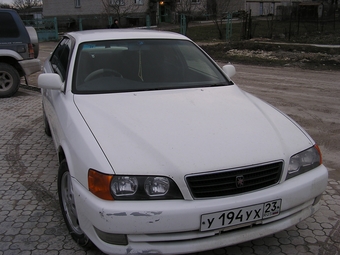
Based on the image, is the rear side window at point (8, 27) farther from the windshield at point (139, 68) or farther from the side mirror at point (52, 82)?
the side mirror at point (52, 82)

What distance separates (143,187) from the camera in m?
2.42

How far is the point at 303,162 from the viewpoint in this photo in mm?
2822

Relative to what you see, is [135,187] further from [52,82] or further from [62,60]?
[62,60]

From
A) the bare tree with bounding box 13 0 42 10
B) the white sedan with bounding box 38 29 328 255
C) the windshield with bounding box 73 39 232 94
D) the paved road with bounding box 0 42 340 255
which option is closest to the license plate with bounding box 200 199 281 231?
the white sedan with bounding box 38 29 328 255

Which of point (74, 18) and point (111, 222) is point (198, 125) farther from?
point (74, 18)

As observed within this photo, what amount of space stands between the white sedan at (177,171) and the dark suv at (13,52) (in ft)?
18.6

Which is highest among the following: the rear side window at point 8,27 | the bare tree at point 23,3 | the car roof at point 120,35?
the bare tree at point 23,3

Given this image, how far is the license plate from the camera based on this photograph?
7.89 feet

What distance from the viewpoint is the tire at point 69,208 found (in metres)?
2.89

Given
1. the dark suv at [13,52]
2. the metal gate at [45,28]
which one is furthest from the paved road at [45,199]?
the metal gate at [45,28]

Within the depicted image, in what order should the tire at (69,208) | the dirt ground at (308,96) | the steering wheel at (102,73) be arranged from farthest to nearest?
the dirt ground at (308,96), the steering wheel at (102,73), the tire at (69,208)

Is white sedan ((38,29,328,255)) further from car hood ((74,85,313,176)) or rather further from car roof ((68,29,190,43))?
car roof ((68,29,190,43))

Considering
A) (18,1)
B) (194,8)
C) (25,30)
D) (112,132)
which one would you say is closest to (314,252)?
(112,132)

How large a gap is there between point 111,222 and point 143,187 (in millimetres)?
295
